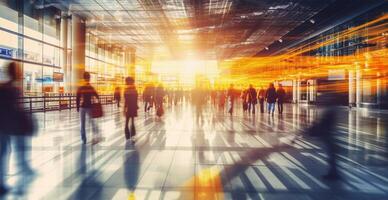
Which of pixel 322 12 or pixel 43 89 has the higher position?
pixel 322 12

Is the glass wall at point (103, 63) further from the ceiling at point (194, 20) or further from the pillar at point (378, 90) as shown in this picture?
the pillar at point (378, 90)

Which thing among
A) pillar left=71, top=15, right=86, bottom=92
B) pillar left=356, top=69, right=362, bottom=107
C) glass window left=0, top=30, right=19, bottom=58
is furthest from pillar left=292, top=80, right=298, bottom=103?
glass window left=0, top=30, right=19, bottom=58

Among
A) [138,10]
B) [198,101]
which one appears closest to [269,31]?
[138,10]

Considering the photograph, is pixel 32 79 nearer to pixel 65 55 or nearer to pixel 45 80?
pixel 45 80

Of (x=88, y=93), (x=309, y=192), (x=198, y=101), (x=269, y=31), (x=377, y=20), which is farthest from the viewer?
(x=269, y=31)

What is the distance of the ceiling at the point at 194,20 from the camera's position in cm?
1858

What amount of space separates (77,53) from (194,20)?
29.3 ft

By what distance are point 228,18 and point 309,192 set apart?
63.0 feet

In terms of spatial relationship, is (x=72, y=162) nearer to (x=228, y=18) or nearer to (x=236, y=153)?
(x=236, y=153)

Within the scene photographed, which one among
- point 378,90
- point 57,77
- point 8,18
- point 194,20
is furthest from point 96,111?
point 378,90

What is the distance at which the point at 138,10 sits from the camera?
20047mm

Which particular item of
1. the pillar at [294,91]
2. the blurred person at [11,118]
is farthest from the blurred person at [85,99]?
the pillar at [294,91]

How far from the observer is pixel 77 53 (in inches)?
856

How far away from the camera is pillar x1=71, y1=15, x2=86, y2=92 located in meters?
21.5
